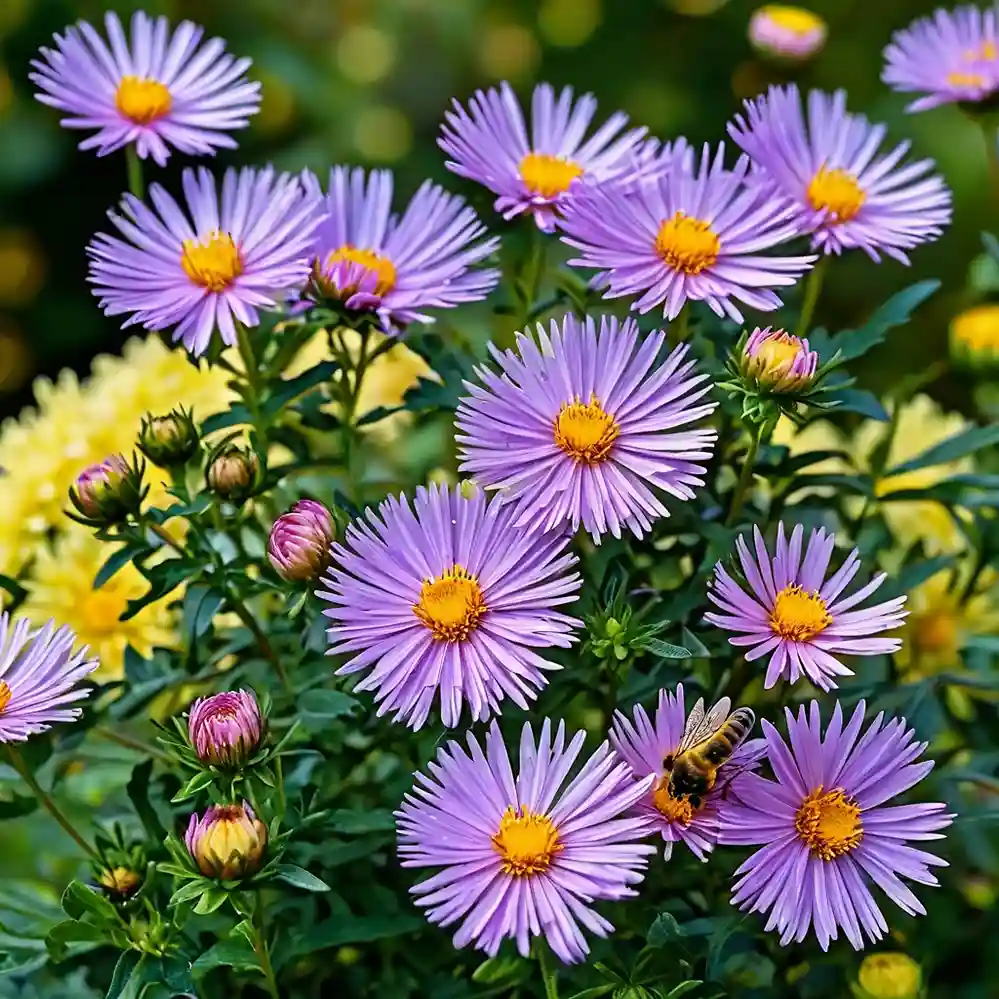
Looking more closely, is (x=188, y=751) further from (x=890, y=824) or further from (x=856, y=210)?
(x=856, y=210)

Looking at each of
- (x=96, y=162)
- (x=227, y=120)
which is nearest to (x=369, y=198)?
(x=227, y=120)

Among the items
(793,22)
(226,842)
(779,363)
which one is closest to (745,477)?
(779,363)

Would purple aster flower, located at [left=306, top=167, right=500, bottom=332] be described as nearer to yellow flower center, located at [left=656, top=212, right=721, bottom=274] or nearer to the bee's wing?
yellow flower center, located at [left=656, top=212, right=721, bottom=274]

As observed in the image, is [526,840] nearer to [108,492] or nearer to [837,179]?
[108,492]

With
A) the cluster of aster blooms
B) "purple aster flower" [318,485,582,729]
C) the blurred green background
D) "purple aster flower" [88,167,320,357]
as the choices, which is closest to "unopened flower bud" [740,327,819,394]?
the cluster of aster blooms

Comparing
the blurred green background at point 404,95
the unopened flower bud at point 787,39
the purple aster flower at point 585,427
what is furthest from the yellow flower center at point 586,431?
the blurred green background at point 404,95

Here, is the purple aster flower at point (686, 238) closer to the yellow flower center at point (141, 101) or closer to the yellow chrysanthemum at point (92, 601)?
the yellow flower center at point (141, 101)

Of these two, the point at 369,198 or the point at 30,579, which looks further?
the point at 30,579
